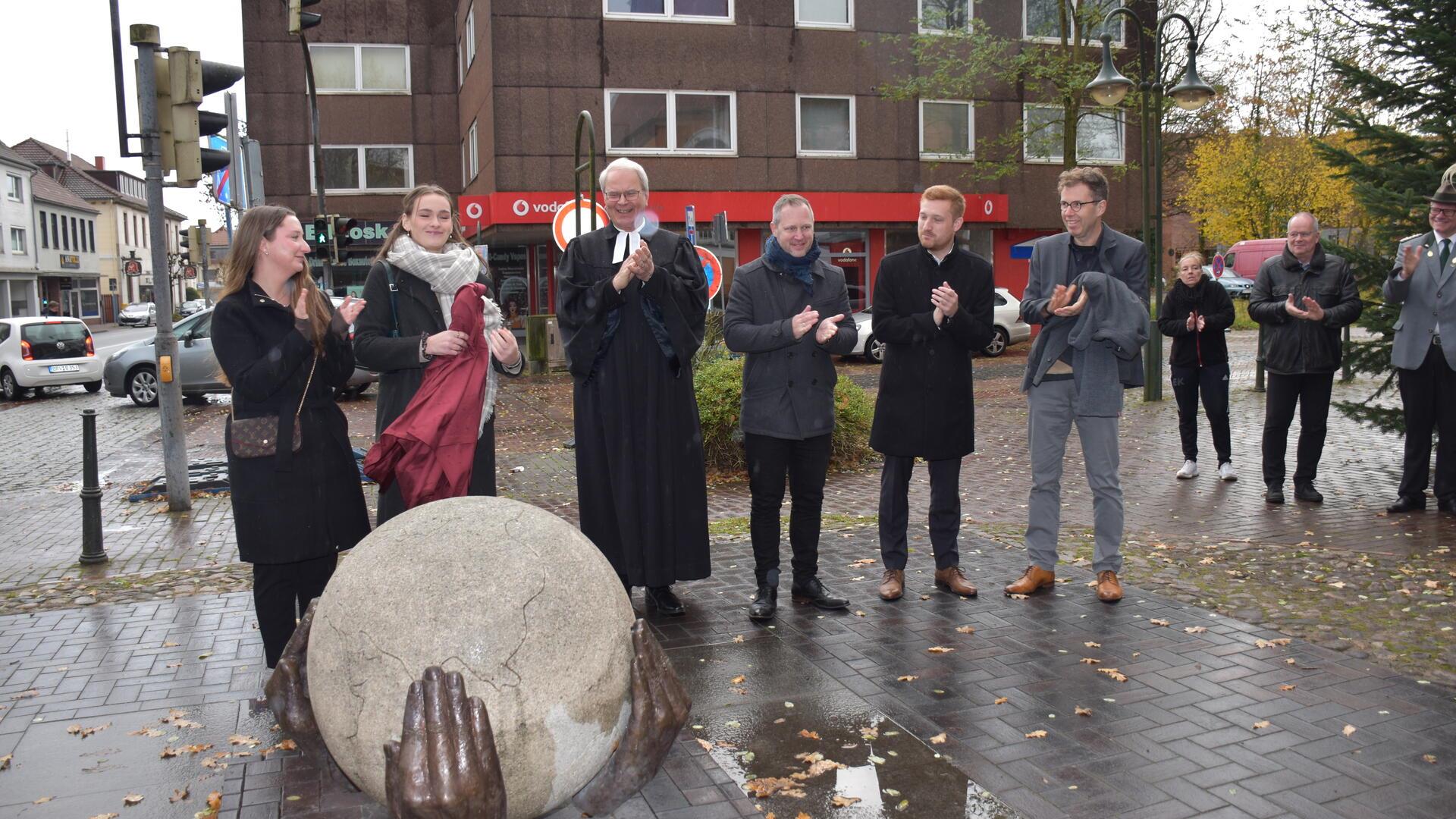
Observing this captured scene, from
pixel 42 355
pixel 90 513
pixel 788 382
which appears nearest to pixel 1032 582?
pixel 788 382

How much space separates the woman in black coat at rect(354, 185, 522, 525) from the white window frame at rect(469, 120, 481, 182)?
2861 centimetres

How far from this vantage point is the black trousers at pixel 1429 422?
26.8ft

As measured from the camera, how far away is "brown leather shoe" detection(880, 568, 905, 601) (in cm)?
627

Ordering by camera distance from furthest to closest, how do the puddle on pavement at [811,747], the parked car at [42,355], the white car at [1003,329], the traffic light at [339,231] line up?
the white car at [1003,329], the parked car at [42,355], the traffic light at [339,231], the puddle on pavement at [811,747]

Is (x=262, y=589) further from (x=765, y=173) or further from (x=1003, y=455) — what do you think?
(x=765, y=173)

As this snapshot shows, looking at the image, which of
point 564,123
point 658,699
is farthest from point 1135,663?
point 564,123

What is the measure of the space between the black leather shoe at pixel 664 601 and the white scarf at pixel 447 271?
1.59 meters

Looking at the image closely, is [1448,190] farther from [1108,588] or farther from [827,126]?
[827,126]

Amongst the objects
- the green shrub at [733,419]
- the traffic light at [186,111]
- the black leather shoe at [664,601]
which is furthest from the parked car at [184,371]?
the black leather shoe at [664,601]

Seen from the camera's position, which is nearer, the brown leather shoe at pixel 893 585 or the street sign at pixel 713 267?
the brown leather shoe at pixel 893 585

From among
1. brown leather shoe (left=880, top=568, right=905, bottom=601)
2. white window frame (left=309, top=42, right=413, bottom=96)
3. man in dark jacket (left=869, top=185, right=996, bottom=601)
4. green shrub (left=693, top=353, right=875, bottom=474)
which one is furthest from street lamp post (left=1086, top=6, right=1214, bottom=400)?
white window frame (left=309, top=42, right=413, bottom=96)

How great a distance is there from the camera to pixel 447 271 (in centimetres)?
492

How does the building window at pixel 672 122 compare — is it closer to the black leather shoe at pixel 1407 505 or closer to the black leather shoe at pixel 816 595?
the black leather shoe at pixel 1407 505

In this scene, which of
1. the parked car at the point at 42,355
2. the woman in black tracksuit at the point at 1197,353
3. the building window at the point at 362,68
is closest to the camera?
the woman in black tracksuit at the point at 1197,353
